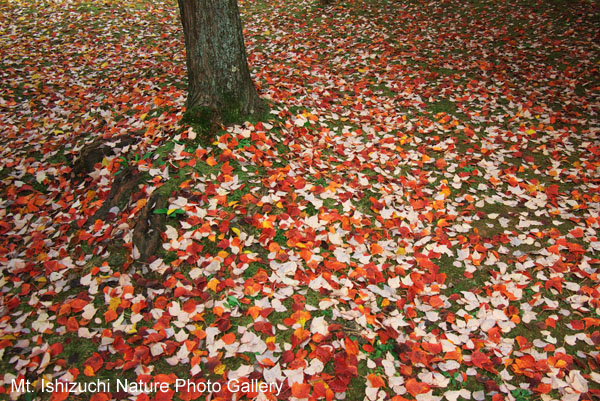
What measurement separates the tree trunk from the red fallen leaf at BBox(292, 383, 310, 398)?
349cm

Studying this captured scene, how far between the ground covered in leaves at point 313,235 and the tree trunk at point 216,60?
1.19 feet

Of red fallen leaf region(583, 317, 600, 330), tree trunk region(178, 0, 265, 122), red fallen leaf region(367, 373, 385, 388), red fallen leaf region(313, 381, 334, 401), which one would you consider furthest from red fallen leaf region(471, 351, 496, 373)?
tree trunk region(178, 0, 265, 122)

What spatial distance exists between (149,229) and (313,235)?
1836 mm

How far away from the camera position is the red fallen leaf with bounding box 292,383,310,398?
105 inches

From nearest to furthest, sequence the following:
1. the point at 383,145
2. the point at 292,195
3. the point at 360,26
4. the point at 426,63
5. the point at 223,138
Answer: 1. the point at 292,195
2. the point at 223,138
3. the point at 383,145
4. the point at 426,63
5. the point at 360,26

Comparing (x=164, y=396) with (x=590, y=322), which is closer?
(x=164, y=396)

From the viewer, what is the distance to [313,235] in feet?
12.8

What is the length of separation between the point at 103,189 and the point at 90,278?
52.0 inches

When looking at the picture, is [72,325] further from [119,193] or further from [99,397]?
[119,193]

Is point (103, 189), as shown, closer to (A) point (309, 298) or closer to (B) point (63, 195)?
(B) point (63, 195)

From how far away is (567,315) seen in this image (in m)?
3.54

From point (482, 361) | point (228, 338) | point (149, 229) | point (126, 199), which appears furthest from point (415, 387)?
point (126, 199)

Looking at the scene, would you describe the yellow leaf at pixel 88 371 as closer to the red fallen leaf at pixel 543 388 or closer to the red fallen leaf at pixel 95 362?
the red fallen leaf at pixel 95 362

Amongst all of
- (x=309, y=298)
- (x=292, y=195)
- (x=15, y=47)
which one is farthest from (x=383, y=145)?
(x=15, y=47)
